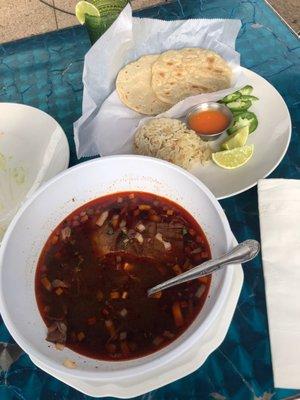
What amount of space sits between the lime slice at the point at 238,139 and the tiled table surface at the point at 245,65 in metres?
0.20

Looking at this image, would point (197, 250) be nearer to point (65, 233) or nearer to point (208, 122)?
point (65, 233)

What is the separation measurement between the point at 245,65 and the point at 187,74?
0.32 metres

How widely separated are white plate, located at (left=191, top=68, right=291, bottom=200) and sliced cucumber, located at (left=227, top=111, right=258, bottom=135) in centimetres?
3

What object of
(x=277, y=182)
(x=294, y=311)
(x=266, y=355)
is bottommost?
(x=266, y=355)

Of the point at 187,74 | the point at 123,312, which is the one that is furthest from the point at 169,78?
the point at 123,312

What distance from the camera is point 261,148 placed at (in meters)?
1.84

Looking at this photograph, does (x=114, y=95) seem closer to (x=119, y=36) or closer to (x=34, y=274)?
(x=119, y=36)

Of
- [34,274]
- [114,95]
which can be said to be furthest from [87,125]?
[34,274]

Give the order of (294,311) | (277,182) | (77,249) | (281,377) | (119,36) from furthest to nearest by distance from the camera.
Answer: (119,36)
(277,182)
(77,249)
(294,311)
(281,377)

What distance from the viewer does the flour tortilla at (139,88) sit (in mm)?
2184

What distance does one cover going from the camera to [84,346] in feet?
3.97

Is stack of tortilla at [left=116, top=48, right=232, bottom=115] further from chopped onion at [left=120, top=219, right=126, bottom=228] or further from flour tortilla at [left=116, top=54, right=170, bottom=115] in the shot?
chopped onion at [left=120, top=219, right=126, bottom=228]

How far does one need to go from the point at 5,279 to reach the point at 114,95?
4.25 ft

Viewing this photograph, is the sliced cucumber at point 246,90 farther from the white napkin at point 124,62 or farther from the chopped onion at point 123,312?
the chopped onion at point 123,312
